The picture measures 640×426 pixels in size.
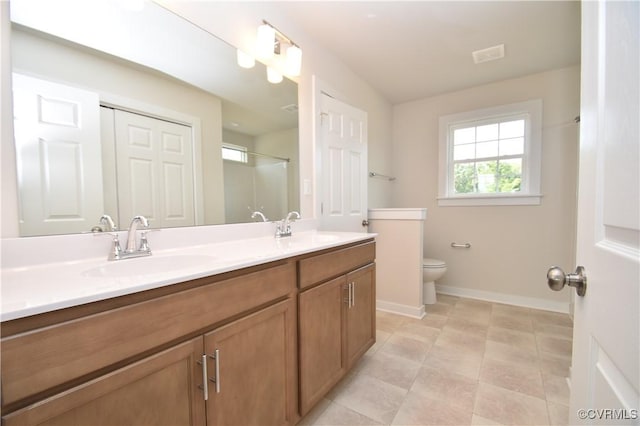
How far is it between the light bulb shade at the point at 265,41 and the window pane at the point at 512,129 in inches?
99.9

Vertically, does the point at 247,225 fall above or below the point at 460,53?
below

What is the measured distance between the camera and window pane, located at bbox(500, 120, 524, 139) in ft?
8.94

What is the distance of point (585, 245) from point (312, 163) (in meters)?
1.66

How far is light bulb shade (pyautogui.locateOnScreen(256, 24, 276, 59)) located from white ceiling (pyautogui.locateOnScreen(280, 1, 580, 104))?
329mm

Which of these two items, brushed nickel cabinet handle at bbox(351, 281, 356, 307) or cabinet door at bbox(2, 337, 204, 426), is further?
brushed nickel cabinet handle at bbox(351, 281, 356, 307)

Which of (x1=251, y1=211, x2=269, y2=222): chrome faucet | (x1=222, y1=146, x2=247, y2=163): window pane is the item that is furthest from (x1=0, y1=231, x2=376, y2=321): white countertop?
(x1=222, y1=146, x2=247, y2=163): window pane

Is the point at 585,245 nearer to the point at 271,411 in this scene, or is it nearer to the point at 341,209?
the point at 271,411

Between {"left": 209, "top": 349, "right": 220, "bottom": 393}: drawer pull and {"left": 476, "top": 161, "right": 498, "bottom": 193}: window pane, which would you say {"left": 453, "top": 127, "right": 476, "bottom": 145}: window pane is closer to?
{"left": 476, "top": 161, "right": 498, "bottom": 193}: window pane

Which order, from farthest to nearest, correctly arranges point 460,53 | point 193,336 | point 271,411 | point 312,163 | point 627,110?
1. point 460,53
2. point 312,163
3. point 271,411
4. point 193,336
5. point 627,110

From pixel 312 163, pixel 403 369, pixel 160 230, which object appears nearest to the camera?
pixel 160 230

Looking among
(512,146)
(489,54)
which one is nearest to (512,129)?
(512,146)

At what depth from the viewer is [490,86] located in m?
2.84

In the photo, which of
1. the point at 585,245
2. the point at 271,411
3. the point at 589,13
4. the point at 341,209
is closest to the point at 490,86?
the point at 341,209

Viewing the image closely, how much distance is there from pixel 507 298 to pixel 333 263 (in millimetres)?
2482
